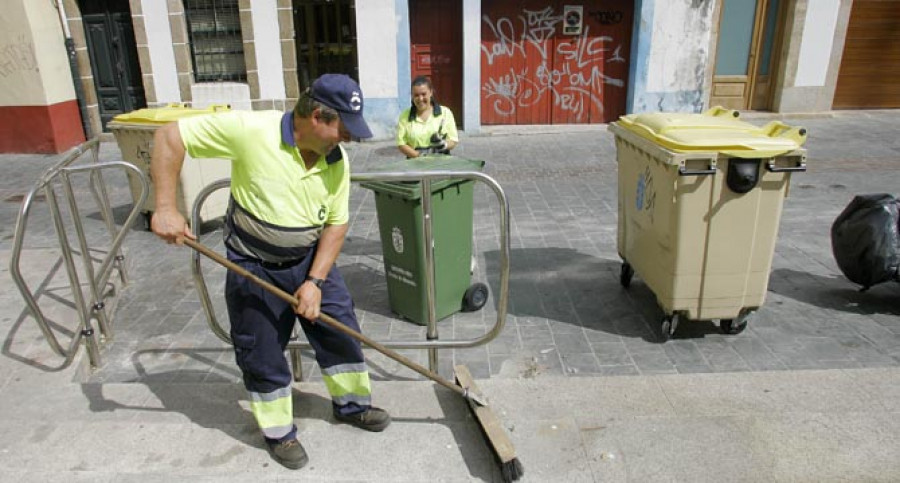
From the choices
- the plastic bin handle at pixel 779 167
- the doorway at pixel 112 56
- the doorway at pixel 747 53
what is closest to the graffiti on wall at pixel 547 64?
the doorway at pixel 747 53

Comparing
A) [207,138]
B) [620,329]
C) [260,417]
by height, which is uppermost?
[207,138]

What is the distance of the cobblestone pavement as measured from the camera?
397 centimetres

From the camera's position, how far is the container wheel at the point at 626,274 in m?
4.98

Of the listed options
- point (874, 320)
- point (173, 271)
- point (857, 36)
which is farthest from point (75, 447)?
point (857, 36)

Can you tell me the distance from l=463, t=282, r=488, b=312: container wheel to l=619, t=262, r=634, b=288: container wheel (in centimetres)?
115

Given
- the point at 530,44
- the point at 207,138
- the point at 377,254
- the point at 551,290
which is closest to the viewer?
the point at 207,138

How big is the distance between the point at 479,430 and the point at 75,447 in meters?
1.97

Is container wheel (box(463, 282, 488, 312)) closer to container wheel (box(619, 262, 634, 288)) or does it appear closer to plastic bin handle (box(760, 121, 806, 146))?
container wheel (box(619, 262, 634, 288))

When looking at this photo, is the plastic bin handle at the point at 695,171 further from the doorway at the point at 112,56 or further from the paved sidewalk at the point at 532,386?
the doorway at the point at 112,56

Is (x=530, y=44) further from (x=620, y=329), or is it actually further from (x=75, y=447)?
(x=75, y=447)

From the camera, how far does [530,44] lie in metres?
11.9

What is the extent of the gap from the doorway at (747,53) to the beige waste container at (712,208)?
927cm

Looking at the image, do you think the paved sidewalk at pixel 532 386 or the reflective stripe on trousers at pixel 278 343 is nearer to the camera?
the reflective stripe on trousers at pixel 278 343

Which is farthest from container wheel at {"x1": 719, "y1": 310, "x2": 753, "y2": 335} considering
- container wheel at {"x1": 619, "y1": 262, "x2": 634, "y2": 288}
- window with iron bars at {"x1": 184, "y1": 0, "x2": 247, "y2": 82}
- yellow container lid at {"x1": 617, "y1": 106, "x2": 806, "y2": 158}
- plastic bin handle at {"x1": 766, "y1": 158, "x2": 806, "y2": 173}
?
window with iron bars at {"x1": 184, "y1": 0, "x2": 247, "y2": 82}
